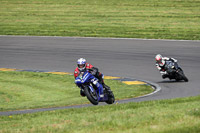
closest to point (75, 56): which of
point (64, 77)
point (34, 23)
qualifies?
point (64, 77)

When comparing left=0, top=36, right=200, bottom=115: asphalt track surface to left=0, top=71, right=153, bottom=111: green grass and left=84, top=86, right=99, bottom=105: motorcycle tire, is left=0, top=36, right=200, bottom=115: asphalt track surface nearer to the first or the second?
left=0, top=71, right=153, bottom=111: green grass

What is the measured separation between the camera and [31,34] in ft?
118

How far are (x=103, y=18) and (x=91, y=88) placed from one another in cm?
2711

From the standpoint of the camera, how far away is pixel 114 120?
9211 millimetres

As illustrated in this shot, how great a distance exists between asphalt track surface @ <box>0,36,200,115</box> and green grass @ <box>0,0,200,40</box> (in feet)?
7.62

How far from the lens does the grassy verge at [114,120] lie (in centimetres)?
829

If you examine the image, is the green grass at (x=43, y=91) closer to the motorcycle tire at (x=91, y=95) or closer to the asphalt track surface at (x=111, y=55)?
the asphalt track surface at (x=111, y=55)

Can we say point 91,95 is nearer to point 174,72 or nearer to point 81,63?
point 81,63

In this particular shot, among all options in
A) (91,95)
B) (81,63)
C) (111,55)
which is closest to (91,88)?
(91,95)


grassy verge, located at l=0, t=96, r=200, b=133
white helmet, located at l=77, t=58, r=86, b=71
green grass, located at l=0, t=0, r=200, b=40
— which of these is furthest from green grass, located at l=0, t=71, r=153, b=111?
green grass, located at l=0, t=0, r=200, b=40

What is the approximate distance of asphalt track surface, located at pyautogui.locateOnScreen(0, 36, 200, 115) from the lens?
20.3 metres

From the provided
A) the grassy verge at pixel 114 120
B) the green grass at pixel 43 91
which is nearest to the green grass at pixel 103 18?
the green grass at pixel 43 91

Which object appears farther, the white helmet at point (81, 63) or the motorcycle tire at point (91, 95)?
the white helmet at point (81, 63)

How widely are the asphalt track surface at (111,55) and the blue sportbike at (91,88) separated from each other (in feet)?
9.16
